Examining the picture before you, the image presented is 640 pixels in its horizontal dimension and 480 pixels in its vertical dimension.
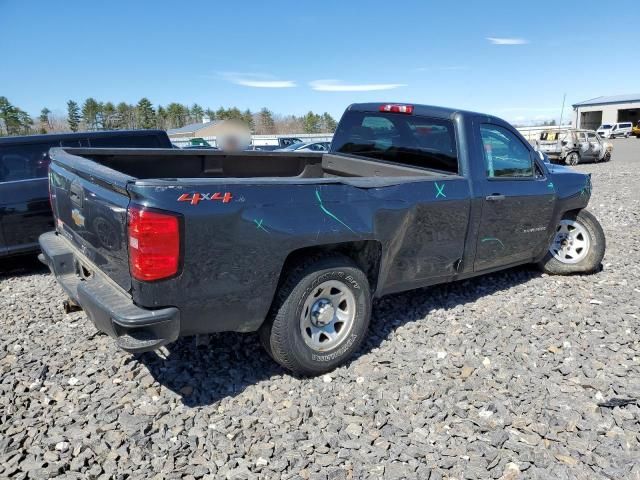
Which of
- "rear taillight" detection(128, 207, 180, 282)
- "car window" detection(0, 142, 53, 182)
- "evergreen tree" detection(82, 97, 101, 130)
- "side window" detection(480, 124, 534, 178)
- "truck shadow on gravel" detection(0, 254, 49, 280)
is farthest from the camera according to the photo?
"evergreen tree" detection(82, 97, 101, 130)

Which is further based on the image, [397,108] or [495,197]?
[397,108]

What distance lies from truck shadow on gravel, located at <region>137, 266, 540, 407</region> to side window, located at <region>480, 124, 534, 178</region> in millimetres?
1299

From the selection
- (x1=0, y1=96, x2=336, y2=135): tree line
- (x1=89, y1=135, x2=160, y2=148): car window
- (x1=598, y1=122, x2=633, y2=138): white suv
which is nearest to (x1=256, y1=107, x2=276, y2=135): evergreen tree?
(x1=0, y1=96, x2=336, y2=135): tree line

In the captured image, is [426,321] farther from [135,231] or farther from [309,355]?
[135,231]

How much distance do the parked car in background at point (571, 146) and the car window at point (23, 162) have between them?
811 inches

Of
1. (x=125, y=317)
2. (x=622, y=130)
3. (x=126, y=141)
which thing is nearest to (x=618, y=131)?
(x=622, y=130)

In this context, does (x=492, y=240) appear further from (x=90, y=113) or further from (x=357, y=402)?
(x=90, y=113)

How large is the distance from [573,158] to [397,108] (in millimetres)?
20796

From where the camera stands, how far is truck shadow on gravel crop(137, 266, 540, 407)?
329 cm

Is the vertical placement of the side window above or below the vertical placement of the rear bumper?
above

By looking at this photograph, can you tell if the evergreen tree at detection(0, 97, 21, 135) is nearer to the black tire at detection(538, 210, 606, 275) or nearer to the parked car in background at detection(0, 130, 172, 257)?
the parked car in background at detection(0, 130, 172, 257)

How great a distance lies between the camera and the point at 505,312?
4477mm

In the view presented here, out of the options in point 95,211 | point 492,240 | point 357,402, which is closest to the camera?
point 95,211

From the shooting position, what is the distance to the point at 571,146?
21.7 meters
